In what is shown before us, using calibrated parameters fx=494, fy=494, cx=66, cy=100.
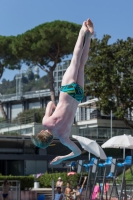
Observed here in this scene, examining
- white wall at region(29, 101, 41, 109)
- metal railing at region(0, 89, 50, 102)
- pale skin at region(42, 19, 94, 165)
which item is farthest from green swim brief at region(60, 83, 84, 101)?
white wall at region(29, 101, 41, 109)

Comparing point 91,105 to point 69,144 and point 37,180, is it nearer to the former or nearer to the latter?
point 37,180

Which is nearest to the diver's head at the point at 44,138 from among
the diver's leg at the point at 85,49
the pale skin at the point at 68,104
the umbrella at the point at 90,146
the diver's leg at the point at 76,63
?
the pale skin at the point at 68,104

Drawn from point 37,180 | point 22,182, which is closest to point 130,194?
point 22,182

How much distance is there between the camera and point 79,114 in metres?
50.0

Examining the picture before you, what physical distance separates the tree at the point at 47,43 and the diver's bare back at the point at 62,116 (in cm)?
3295

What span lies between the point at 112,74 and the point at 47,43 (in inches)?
431

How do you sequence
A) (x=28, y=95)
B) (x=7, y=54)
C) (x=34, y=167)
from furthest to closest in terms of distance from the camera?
1. (x=28, y=95)
2. (x=7, y=54)
3. (x=34, y=167)

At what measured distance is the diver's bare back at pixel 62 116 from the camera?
983 cm

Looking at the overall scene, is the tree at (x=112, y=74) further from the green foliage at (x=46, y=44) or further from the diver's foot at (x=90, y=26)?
the diver's foot at (x=90, y=26)

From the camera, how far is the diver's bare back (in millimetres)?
9828

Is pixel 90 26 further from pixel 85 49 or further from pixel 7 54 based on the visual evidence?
pixel 7 54

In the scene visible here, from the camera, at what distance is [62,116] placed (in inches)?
387

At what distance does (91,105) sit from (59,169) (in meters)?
6.40

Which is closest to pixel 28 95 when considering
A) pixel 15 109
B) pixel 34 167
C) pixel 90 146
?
pixel 15 109
